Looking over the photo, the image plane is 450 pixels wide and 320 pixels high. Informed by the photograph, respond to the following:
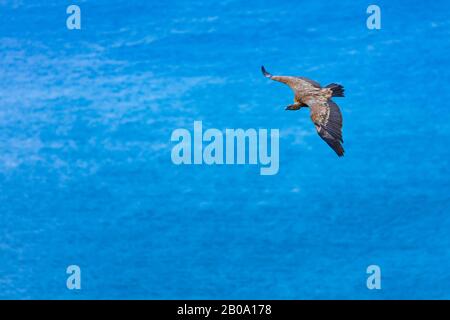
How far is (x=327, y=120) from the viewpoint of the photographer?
7.13 metres

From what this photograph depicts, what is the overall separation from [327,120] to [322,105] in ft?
0.86

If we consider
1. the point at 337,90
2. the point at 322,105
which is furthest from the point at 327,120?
the point at 337,90

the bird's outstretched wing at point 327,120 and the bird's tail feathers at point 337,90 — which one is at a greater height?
the bird's tail feathers at point 337,90

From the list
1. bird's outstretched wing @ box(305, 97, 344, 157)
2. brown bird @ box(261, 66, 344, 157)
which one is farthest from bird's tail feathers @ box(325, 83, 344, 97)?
bird's outstretched wing @ box(305, 97, 344, 157)

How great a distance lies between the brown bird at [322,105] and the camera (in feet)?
22.8

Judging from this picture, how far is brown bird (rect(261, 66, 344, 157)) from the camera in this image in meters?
6.96

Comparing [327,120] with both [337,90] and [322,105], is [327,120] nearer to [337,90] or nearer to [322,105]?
[322,105]

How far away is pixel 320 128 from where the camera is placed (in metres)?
7.07

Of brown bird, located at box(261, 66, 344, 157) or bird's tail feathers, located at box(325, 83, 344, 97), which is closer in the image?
brown bird, located at box(261, 66, 344, 157)

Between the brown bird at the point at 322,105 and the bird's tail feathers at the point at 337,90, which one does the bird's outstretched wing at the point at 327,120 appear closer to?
the brown bird at the point at 322,105

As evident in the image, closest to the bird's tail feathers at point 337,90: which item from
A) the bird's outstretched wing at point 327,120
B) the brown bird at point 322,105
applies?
A: the brown bird at point 322,105

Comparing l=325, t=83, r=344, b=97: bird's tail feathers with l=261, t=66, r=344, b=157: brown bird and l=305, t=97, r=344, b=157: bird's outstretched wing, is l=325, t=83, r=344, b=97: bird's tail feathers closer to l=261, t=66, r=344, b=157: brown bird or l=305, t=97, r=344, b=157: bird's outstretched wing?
l=261, t=66, r=344, b=157: brown bird
